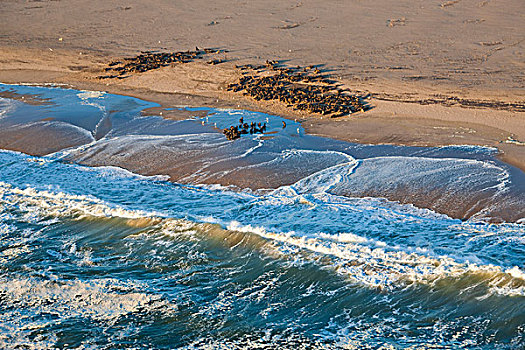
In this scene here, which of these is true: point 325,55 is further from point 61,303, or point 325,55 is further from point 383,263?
point 61,303

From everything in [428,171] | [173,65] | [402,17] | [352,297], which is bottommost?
[352,297]

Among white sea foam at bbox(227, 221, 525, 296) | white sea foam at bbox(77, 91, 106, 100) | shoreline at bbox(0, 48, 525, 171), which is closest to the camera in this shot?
white sea foam at bbox(227, 221, 525, 296)

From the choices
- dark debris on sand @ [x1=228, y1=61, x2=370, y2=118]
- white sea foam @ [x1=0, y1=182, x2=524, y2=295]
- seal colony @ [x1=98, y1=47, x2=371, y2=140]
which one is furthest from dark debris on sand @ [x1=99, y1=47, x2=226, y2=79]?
white sea foam @ [x1=0, y1=182, x2=524, y2=295]

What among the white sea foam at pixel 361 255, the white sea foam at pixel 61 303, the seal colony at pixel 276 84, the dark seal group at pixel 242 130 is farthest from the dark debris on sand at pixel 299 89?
the white sea foam at pixel 61 303

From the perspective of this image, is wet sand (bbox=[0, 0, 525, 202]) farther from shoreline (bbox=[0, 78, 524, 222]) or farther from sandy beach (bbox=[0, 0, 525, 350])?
shoreline (bbox=[0, 78, 524, 222])

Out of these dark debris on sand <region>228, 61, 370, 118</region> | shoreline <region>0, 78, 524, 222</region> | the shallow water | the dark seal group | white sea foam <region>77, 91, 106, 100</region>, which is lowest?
the shallow water

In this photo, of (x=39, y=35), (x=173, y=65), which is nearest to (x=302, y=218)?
(x=173, y=65)

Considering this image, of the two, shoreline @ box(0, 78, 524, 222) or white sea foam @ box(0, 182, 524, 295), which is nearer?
white sea foam @ box(0, 182, 524, 295)

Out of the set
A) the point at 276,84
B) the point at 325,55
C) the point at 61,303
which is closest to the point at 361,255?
the point at 61,303

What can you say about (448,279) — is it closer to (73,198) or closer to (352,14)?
(73,198)
